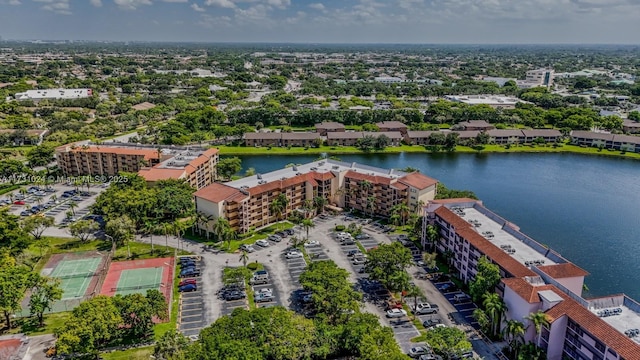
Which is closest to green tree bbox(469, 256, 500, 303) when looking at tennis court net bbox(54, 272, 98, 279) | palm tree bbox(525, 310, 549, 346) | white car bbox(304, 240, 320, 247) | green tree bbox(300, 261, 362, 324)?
palm tree bbox(525, 310, 549, 346)

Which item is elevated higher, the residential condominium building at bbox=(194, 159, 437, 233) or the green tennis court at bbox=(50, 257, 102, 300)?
the residential condominium building at bbox=(194, 159, 437, 233)

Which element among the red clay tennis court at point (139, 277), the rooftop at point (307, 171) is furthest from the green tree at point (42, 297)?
the rooftop at point (307, 171)

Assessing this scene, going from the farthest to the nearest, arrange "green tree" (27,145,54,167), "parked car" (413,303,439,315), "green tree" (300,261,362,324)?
"green tree" (27,145,54,167) < "parked car" (413,303,439,315) < "green tree" (300,261,362,324)

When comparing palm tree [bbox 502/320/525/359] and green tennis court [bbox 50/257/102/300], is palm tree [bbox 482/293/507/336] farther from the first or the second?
green tennis court [bbox 50/257/102/300]

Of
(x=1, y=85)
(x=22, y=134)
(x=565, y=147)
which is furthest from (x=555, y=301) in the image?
(x=1, y=85)

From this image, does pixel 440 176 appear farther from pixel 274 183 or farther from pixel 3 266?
pixel 3 266

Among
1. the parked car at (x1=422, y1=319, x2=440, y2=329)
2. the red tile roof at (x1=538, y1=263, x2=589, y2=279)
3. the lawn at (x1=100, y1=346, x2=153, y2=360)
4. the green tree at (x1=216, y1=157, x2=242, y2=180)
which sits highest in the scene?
the red tile roof at (x1=538, y1=263, x2=589, y2=279)

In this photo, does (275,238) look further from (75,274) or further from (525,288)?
(525,288)

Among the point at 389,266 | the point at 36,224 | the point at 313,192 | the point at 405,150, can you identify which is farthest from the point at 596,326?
the point at 405,150
